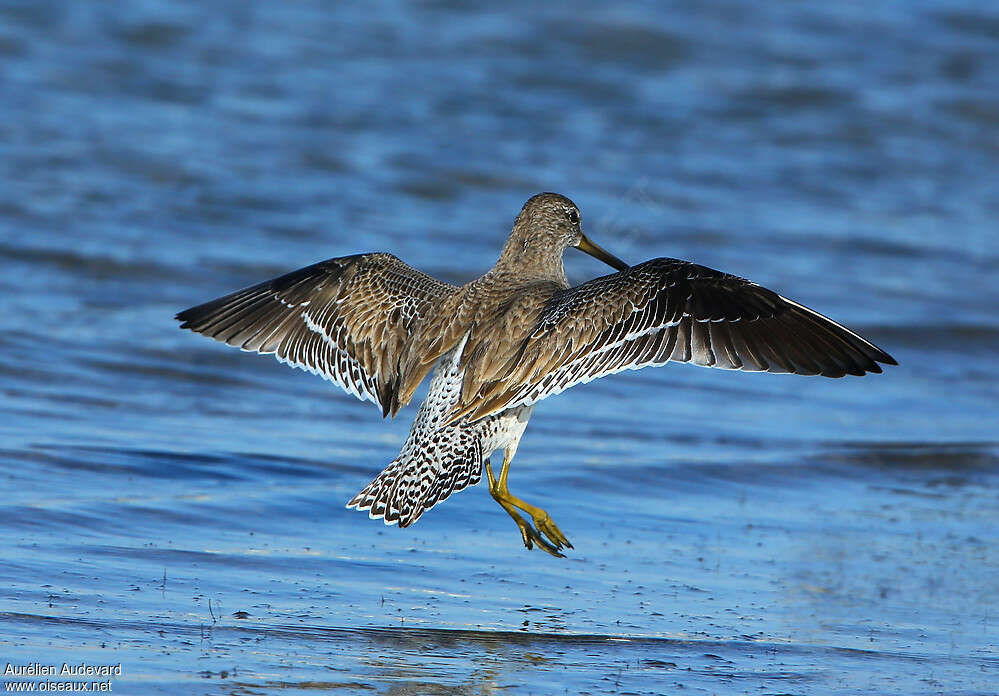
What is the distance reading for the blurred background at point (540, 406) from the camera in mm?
4703

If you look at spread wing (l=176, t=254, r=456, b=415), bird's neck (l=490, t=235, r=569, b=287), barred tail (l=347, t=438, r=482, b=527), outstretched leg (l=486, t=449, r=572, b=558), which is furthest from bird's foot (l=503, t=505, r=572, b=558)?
bird's neck (l=490, t=235, r=569, b=287)

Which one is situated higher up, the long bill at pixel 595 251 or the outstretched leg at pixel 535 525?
the long bill at pixel 595 251

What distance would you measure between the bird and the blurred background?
338 millimetres

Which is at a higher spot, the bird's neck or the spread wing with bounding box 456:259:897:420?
the bird's neck

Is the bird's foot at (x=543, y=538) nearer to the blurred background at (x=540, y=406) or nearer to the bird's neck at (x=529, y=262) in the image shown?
the blurred background at (x=540, y=406)

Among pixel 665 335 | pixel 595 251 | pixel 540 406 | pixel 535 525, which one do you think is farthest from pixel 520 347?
pixel 540 406

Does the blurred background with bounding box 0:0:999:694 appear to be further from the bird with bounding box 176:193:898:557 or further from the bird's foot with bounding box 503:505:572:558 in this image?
the bird with bounding box 176:193:898:557

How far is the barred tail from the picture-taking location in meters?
5.24

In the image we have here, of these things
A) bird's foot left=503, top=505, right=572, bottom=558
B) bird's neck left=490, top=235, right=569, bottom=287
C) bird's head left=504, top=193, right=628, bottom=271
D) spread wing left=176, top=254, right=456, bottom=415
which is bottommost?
bird's foot left=503, top=505, right=572, bottom=558

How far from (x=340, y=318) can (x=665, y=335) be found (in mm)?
1400

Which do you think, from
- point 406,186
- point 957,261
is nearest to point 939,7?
point 957,261

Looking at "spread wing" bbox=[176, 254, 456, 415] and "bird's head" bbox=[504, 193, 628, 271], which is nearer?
"spread wing" bbox=[176, 254, 456, 415]

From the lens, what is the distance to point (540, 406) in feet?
26.2

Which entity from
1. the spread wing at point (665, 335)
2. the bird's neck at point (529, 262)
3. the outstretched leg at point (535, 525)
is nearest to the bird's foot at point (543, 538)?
the outstretched leg at point (535, 525)
